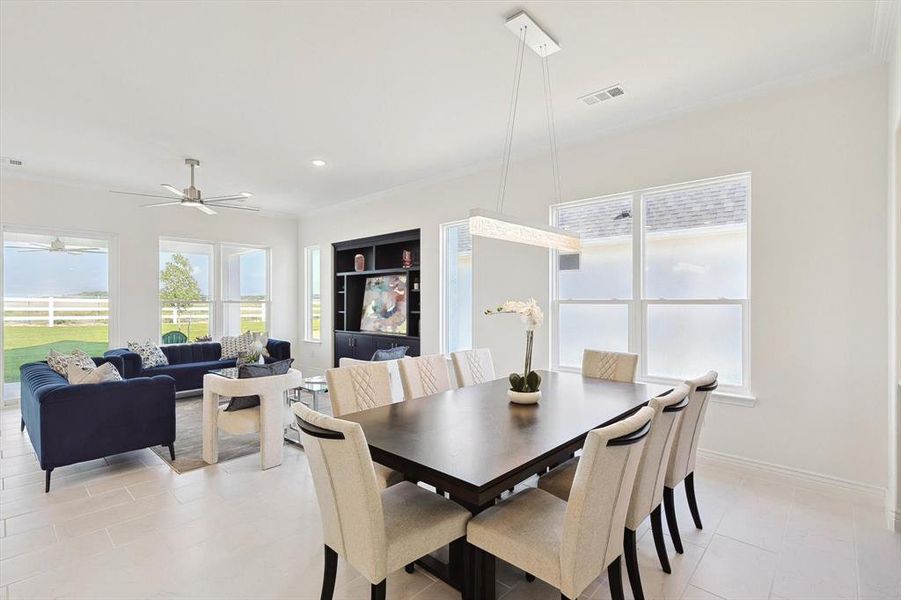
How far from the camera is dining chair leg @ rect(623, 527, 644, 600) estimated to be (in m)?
1.86

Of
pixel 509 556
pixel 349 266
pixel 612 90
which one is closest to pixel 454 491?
pixel 509 556

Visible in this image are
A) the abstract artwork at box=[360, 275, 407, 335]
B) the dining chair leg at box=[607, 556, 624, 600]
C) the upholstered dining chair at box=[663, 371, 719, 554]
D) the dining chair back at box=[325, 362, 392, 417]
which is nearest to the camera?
the dining chair leg at box=[607, 556, 624, 600]

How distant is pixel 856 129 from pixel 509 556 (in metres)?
3.66

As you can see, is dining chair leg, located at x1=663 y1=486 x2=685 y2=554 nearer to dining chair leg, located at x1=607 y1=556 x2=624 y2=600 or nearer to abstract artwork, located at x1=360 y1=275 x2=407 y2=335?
dining chair leg, located at x1=607 y1=556 x2=624 y2=600

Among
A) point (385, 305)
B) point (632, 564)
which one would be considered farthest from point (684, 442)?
point (385, 305)

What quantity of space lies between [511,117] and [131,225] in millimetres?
5862

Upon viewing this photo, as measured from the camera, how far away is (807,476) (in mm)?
3170

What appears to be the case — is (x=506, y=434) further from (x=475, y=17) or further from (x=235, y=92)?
(x=235, y=92)

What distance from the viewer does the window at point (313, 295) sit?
812 cm

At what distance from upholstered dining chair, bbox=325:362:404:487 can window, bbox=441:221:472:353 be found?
281cm

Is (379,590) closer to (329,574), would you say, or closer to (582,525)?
(329,574)

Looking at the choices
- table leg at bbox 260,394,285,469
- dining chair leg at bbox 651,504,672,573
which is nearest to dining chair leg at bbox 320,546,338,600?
dining chair leg at bbox 651,504,672,573

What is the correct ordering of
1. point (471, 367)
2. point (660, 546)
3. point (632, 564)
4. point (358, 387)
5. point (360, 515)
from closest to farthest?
point (360, 515) < point (632, 564) < point (660, 546) < point (358, 387) < point (471, 367)

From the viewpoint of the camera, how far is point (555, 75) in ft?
10.4
